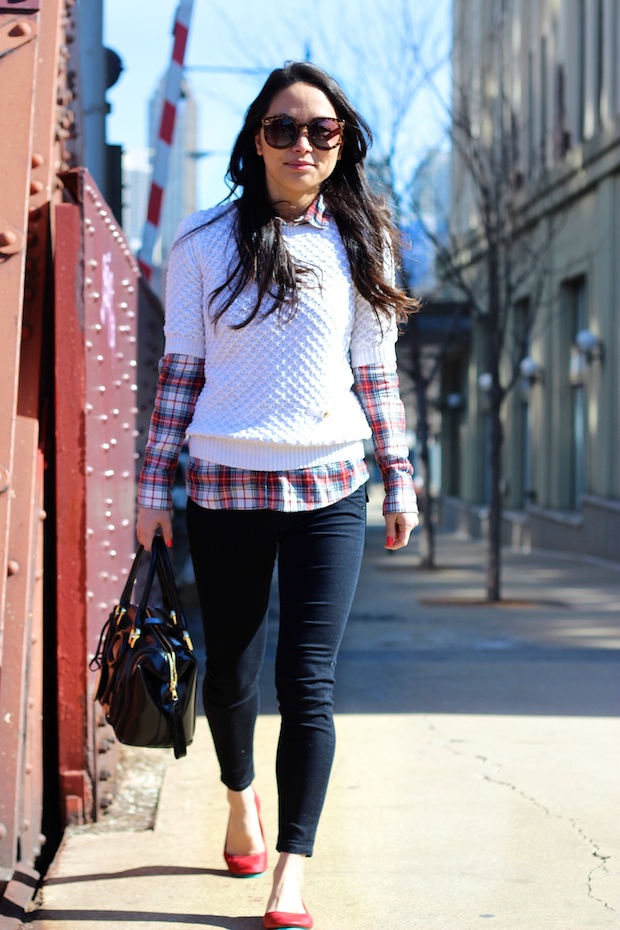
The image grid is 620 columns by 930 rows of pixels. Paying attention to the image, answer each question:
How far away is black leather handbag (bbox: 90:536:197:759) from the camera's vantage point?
2.84 meters

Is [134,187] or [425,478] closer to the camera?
[425,478]

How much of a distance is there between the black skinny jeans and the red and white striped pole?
4568 millimetres

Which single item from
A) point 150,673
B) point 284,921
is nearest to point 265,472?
point 150,673

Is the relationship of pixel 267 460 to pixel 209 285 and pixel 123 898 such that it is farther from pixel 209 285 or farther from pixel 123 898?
pixel 123 898

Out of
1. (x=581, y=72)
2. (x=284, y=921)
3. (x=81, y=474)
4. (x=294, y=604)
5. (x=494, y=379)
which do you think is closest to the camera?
(x=284, y=921)

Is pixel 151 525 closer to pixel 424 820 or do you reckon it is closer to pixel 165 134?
pixel 424 820

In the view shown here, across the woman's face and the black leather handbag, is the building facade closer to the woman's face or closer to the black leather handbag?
the woman's face

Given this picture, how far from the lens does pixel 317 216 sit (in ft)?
10.1

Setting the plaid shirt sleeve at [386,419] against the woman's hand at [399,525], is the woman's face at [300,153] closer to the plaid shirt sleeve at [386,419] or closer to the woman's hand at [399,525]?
the plaid shirt sleeve at [386,419]

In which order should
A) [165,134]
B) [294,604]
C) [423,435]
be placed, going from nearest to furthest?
1. [294,604]
2. [165,134]
3. [423,435]

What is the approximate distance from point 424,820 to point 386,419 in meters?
1.28

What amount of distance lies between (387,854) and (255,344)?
1.39m

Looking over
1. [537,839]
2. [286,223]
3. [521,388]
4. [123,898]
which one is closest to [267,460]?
[286,223]

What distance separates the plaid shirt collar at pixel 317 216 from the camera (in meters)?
3.05
